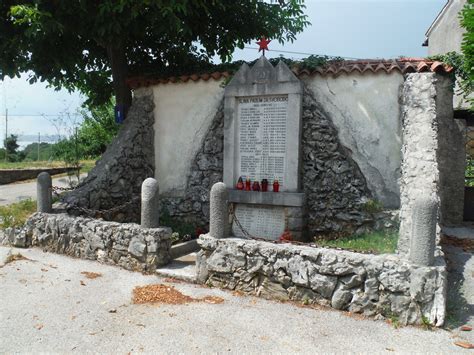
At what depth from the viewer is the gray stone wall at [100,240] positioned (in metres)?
5.96

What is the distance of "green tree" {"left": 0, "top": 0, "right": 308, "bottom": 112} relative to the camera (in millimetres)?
7539

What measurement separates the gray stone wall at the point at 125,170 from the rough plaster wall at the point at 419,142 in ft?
17.3

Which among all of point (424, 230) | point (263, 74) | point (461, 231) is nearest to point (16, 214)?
point (263, 74)

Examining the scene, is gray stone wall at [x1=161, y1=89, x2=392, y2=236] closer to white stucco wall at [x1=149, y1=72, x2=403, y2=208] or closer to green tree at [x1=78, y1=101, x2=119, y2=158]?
white stucco wall at [x1=149, y1=72, x2=403, y2=208]

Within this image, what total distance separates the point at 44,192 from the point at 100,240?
170 centimetres

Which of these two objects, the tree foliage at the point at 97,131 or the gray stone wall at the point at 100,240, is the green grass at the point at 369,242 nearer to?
the gray stone wall at the point at 100,240

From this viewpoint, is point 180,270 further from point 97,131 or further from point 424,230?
point 97,131

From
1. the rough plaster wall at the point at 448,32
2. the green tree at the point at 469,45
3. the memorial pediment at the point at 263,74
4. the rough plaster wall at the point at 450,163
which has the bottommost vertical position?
the rough plaster wall at the point at 450,163

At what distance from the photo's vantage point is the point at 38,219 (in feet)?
23.6

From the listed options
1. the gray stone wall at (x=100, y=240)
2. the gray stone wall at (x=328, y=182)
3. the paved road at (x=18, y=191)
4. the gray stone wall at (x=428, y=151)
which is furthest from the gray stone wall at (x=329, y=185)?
the paved road at (x=18, y=191)

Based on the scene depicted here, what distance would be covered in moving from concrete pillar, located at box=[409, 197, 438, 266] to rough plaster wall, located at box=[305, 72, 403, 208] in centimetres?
276

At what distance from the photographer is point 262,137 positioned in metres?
7.64

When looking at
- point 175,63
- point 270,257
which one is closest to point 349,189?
point 270,257

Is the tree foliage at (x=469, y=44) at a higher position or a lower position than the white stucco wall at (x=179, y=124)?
higher
